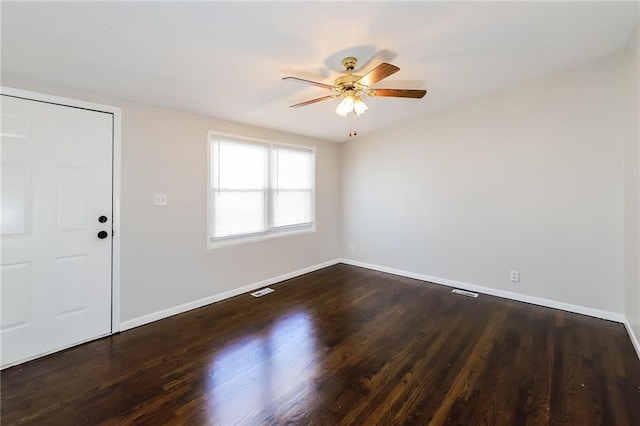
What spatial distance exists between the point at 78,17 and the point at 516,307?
15.2 ft

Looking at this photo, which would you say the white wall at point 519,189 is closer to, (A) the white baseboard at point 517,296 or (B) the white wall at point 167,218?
(A) the white baseboard at point 517,296

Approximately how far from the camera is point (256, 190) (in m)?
3.90

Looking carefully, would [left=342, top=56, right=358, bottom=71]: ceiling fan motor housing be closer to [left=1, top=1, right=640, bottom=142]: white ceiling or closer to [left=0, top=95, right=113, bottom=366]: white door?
[left=1, top=1, right=640, bottom=142]: white ceiling

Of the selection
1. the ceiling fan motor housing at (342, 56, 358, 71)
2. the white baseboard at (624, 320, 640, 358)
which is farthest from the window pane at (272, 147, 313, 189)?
the white baseboard at (624, 320, 640, 358)

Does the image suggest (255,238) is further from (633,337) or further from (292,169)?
(633,337)

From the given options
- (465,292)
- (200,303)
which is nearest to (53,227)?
(200,303)

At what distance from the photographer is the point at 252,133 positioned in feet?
12.3

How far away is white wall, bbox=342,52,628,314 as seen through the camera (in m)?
2.92

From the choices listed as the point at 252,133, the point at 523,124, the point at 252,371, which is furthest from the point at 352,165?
the point at 252,371

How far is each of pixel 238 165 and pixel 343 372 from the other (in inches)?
107

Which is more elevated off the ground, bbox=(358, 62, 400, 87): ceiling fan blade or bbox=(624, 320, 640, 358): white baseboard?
bbox=(358, 62, 400, 87): ceiling fan blade

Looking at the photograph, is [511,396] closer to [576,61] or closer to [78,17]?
[576,61]

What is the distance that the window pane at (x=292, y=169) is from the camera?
13.8ft

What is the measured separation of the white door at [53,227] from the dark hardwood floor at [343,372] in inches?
9.7
